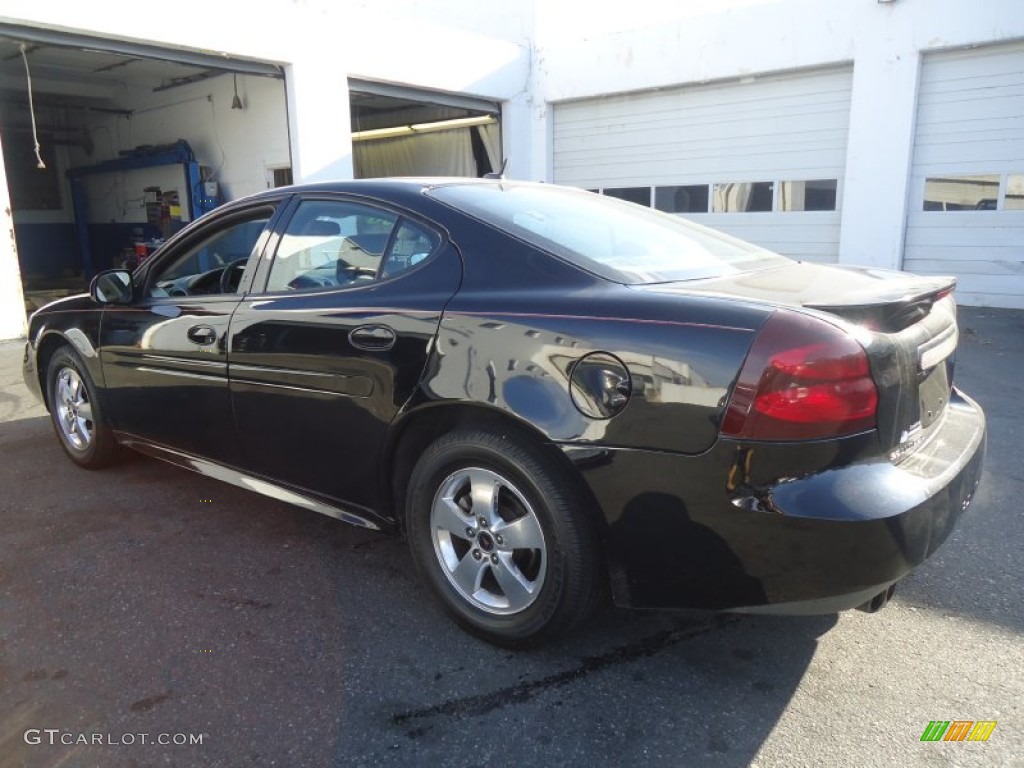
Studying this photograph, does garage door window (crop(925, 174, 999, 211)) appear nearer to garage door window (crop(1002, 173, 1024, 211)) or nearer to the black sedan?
garage door window (crop(1002, 173, 1024, 211))

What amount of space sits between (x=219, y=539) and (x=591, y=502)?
2.02 metres

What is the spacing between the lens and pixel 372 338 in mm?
2688

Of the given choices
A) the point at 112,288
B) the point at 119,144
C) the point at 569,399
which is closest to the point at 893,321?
the point at 569,399

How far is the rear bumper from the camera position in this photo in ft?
6.45

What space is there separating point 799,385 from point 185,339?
2660mm

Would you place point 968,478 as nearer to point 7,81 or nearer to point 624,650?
point 624,650

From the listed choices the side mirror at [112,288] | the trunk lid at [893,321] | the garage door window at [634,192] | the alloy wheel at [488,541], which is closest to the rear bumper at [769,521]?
the trunk lid at [893,321]

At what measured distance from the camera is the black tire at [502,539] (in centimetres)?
229

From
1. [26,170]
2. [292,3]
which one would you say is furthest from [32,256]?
[292,3]

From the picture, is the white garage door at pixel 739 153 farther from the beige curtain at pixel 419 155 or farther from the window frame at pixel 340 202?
the window frame at pixel 340 202

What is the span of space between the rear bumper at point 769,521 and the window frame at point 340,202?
1.02m

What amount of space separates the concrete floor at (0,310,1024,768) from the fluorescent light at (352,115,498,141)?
525 inches

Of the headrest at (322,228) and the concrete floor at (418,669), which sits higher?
the headrest at (322,228)

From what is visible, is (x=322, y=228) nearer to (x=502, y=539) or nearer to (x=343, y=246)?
(x=343, y=246)
